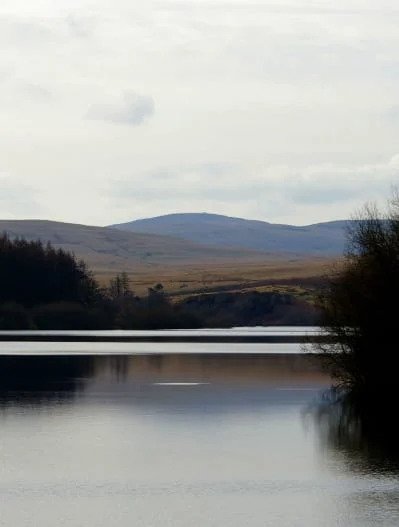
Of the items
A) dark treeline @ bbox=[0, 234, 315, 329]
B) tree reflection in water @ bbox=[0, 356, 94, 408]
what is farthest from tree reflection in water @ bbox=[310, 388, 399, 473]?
dark treeline @ bbox=[0, 234, 315, 329]

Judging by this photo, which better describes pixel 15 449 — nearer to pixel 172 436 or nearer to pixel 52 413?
pixel 172 436

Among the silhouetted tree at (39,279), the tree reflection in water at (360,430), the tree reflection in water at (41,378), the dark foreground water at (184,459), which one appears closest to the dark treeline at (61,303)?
the silhouetted tree at (39,279)

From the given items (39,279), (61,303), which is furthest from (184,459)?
(39,279)

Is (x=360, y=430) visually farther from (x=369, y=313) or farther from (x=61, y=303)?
(x=61, y=303)

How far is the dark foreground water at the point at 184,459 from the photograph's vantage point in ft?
75.4

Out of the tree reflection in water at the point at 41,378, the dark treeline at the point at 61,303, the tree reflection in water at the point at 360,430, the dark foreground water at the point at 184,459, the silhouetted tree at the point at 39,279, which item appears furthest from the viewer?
the silhouetted tree at the point at 39,279

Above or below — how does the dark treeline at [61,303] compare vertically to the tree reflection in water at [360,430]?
above

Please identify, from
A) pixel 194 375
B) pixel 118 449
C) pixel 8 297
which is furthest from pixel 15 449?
pixel 8 297

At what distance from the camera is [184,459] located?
28984mm

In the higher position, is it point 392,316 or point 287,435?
point 392,316

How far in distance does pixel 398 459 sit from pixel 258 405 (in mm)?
11261

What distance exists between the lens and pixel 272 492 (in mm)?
25000

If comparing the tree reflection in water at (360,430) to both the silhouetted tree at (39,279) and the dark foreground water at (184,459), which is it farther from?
the silhouetted tree at (39,279)

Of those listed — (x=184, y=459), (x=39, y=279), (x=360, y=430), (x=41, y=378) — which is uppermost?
(x=39, y=279)
